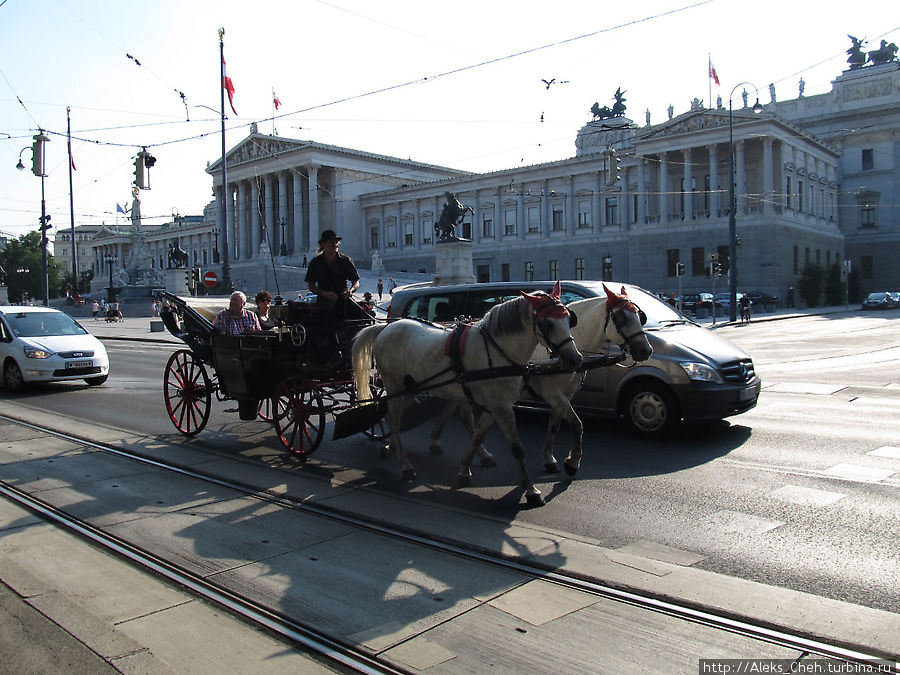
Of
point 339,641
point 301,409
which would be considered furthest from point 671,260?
point 339,641

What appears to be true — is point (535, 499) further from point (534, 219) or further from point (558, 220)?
point (534, 219)

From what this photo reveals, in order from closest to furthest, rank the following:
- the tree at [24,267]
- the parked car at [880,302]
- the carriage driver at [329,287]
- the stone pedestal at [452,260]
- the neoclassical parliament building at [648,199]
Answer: the carriage driver at [329,287]
the stone pedestal at [452,260]
the parked car at [880,302]
the neoclassical parliament building at [648,199]
the tree at [24,267]

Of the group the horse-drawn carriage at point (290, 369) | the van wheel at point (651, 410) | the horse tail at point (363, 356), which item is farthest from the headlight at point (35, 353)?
the van wheel at point (651, 410)

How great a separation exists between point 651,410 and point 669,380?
18.4 inches

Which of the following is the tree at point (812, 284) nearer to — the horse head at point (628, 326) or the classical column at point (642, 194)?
the classical column at point (642, 194)

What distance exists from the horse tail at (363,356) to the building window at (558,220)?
2946 inches

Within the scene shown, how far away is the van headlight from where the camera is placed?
8844 mm

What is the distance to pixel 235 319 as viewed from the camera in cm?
993

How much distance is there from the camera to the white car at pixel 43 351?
48.4 feet

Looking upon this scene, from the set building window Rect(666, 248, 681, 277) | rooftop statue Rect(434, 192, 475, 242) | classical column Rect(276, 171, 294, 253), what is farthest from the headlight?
classical column Rect(276, 171, 294, 253)

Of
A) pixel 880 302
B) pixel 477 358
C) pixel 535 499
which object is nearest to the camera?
pixel 535 499

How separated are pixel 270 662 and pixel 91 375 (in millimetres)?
13211

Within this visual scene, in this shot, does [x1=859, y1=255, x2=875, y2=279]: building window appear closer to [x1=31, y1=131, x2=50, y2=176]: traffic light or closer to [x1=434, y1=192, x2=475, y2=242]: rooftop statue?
[x1=434, y1=192, x2=475, y2=242]: rooftop statue

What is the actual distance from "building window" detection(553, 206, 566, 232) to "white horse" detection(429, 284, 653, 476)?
245 feet
